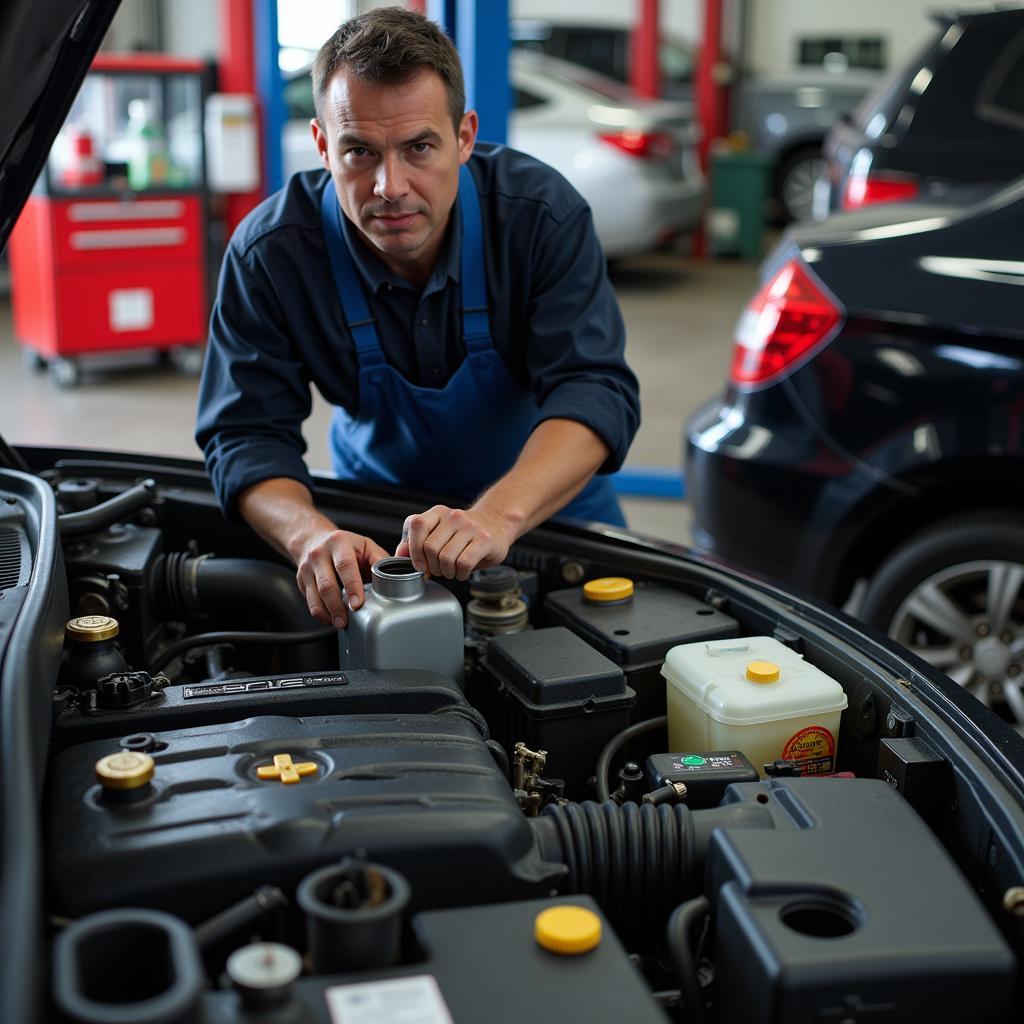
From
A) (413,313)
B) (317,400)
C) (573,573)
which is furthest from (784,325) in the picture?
(317,400)

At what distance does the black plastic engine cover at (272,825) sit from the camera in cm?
95

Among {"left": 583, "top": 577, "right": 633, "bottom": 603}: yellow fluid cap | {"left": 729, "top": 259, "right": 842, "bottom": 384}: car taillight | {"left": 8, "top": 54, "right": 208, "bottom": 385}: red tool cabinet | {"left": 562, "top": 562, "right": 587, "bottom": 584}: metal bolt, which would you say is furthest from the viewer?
{"left": 8, "top": 54, "right": 208, "bottom": 385}: red tool cabinet

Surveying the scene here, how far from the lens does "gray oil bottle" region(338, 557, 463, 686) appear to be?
1350 mm

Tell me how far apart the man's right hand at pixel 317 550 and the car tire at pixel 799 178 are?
916cm

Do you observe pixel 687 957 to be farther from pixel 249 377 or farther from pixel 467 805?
pixel 249 377

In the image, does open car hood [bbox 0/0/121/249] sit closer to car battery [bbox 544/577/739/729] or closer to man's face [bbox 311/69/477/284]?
man's face [bbox 311/69/477/284]

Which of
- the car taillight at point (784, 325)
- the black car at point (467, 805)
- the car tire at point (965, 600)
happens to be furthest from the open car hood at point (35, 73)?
the car tire at point (965, 600)

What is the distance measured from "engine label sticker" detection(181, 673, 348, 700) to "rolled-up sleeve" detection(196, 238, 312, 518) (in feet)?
1.91

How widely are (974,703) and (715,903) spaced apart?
430 mm

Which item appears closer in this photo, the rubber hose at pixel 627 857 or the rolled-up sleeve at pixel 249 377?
the rubber hose at pixel 627 857

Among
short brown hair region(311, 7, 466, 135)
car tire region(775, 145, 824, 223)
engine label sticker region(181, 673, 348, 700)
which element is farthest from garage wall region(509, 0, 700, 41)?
engine label sticker region(181, 673, 348, 700)

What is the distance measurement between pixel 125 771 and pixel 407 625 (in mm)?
401

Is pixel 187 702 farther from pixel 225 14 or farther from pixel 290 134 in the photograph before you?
pixel 290 134

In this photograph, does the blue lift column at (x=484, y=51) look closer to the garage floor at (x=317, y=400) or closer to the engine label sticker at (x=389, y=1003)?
the garage floor at (x=317, y=400)
